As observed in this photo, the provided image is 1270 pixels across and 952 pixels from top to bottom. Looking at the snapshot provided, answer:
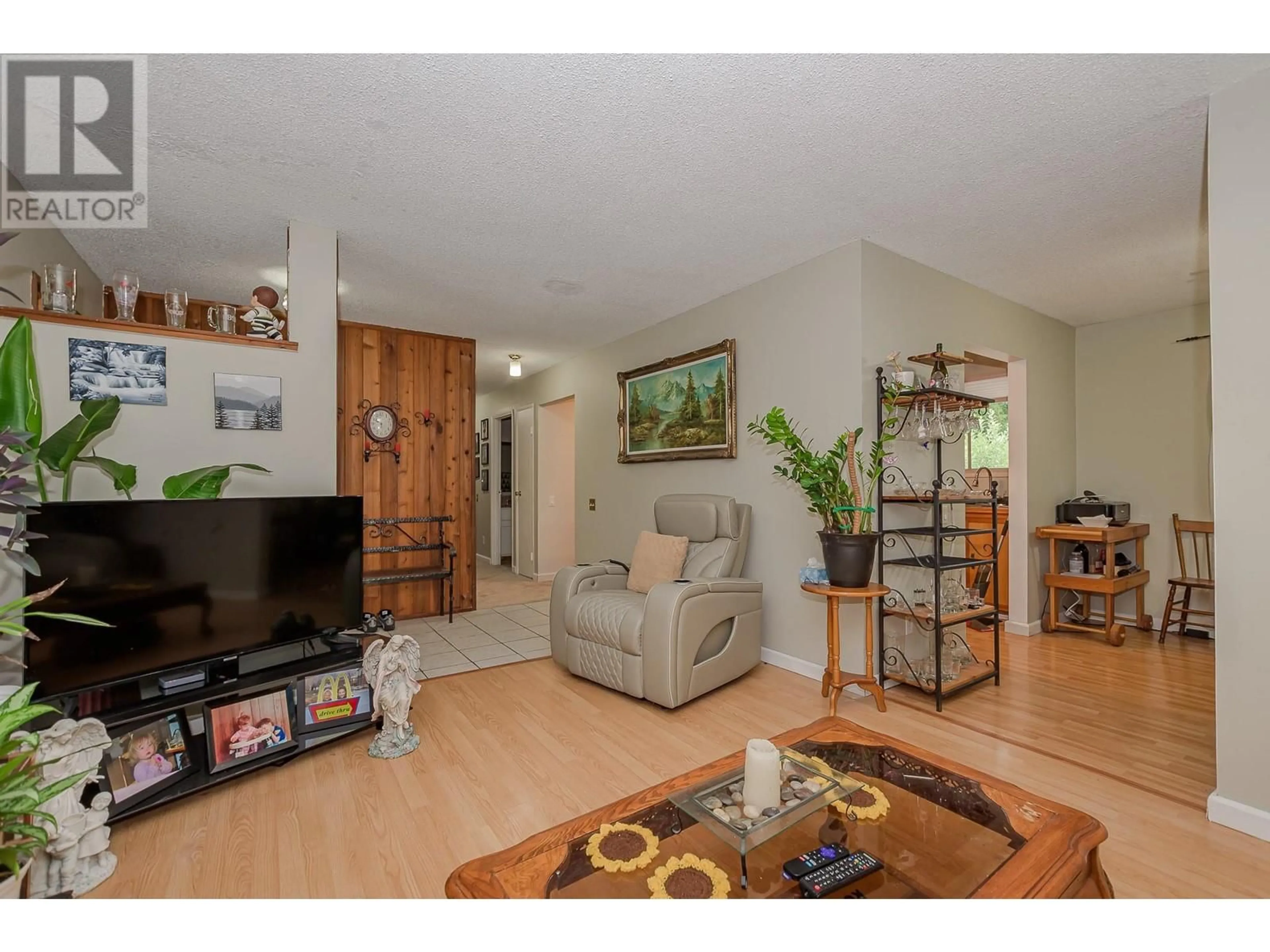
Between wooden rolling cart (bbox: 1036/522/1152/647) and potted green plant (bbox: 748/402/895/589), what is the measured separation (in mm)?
2174

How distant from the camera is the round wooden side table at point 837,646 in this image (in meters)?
2.86

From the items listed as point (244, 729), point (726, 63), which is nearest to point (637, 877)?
point (244, 729)

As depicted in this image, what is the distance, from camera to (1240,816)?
75.9 inches

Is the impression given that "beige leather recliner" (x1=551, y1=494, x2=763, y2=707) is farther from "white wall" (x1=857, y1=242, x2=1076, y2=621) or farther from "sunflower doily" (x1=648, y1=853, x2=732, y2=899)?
"sunflower doily" (x1=648, y1=853, x2=732, y2=899)

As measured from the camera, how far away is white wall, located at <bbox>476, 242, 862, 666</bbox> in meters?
3.30

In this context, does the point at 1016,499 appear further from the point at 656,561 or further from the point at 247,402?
the point at 247,402

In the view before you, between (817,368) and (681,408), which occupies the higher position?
(817,368)

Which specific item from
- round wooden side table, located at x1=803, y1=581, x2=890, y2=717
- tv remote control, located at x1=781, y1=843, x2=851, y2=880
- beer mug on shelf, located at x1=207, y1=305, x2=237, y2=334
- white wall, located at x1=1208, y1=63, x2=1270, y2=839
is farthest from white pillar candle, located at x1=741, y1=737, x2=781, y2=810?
beer mug on shelf, located at x1=207, y1=305, x2=237, y2=334

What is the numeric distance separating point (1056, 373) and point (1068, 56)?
11.6ft

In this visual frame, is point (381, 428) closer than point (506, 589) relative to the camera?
Yes

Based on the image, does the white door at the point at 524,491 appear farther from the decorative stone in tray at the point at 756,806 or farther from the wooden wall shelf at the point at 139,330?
the decorative stone in tray at the point at 756,806

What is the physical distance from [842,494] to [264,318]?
2.97 m

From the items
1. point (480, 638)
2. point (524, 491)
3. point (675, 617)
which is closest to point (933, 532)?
point (675, 617)

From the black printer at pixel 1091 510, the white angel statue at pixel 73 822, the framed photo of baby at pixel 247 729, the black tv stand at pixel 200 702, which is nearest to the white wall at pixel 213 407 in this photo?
the black tv stand at pixel 200 702
